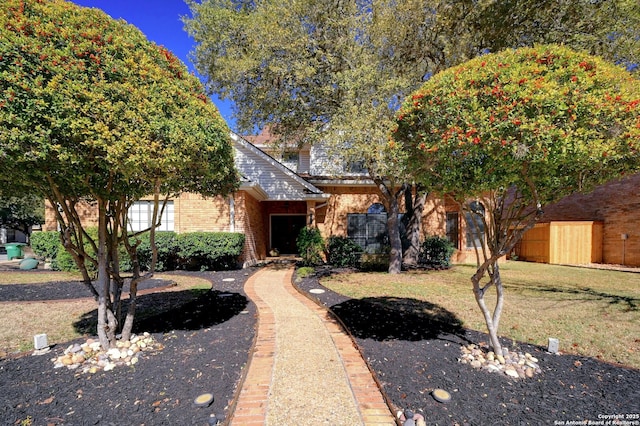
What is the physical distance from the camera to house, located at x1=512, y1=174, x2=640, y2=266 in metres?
14.6

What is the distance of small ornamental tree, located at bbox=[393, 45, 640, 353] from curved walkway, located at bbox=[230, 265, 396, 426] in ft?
8.82

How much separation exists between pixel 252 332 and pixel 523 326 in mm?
4976

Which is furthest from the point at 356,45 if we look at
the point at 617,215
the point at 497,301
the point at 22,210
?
the point at 22,210

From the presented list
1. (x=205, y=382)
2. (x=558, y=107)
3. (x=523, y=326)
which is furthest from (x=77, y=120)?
(x=523, y=326)

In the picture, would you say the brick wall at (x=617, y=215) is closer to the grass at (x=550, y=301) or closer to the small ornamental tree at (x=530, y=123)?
the grass at (x=550, y=301)

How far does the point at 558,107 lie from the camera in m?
2.88

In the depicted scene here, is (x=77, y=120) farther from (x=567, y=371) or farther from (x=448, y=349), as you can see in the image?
(x=567, y=371)

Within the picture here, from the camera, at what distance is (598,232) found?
15.8m

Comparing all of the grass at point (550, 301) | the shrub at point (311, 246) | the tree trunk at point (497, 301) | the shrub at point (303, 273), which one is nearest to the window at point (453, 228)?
the grass at point (550, 301)

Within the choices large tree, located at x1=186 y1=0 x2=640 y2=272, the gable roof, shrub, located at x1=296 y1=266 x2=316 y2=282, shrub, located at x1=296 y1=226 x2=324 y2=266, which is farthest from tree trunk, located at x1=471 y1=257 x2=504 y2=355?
the gable roof

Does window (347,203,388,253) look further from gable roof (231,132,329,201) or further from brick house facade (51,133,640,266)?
gable roof (231,132,329,201)

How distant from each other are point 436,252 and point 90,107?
14.6m

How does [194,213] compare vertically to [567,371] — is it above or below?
above

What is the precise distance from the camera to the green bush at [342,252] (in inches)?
545
